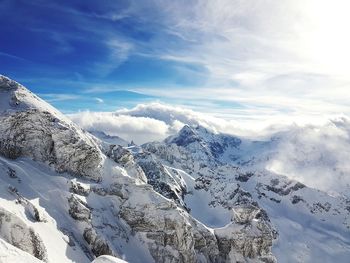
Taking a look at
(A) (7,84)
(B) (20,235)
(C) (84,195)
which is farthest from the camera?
(A) (7,84)

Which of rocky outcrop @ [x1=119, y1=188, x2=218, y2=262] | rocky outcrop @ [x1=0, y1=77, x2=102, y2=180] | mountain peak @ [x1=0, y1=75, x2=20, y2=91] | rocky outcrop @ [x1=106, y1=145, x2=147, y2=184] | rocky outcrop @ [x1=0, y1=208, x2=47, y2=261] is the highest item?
mountain peak @ [x1=0, y1=75, x2=20, y2=91]

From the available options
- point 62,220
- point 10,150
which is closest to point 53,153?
point 10,150

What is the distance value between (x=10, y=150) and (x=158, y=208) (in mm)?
35552

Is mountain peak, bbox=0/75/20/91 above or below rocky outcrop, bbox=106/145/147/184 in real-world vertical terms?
above

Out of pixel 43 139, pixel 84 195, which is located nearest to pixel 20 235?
pixel 84 195

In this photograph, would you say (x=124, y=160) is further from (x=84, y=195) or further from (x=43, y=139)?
(x=43, y=139)

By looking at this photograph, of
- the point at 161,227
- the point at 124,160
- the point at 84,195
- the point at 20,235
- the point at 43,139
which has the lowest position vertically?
the point at 161,227

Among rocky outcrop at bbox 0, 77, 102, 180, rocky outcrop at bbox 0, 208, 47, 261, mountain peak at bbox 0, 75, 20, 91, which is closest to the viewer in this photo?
rocky outcrop at bbox 0, 208, 47, 261

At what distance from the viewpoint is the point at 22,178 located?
275ft

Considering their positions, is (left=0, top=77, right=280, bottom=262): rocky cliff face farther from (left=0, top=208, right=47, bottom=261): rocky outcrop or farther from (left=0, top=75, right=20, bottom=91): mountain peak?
(left=0, top=208, right=47, bottom=261): rocky outcrop

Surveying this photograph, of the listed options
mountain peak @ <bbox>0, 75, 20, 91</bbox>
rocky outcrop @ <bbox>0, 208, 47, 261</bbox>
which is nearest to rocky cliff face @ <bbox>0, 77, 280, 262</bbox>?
mountain peak @ <bbox>0, 75, 20, 91</bbox>

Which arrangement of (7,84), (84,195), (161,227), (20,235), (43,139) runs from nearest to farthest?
(20,235), (84,195), (43,139), (161,227), (7,84)

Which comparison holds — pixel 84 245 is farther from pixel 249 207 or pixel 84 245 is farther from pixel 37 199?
pixel 249 207

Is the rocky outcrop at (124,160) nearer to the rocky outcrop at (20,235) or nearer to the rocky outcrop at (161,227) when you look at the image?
the rocky outcrop at (161,227)
